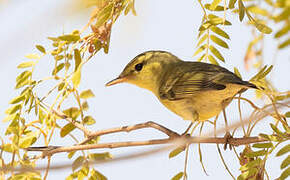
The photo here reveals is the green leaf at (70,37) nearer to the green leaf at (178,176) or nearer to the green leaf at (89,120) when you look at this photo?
the green leaf at (89,120)

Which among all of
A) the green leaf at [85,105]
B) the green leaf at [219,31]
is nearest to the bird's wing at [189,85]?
the green leaf at [219,31]

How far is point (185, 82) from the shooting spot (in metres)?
1.94

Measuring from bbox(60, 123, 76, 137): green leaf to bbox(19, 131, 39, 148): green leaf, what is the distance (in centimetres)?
9

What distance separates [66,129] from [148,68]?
39.3 inches

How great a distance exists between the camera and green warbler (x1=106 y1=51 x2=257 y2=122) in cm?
166

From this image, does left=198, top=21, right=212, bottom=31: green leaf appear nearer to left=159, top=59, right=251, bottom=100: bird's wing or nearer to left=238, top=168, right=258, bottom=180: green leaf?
left=159, top=59, right=251, bottom=100: bird's wing

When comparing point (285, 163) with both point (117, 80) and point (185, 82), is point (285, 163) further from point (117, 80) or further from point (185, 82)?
point (117, 80)

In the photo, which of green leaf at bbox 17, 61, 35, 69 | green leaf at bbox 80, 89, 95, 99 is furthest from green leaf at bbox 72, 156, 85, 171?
green leaf at bbox 17, 61, 35, 69

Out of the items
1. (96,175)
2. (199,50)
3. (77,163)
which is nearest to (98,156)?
(96,175)

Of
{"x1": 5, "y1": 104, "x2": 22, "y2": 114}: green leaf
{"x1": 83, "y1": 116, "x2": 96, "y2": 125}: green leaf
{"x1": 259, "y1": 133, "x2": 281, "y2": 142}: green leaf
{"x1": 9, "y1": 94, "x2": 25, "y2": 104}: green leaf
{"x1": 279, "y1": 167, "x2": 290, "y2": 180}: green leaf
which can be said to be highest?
{"x1": 9, "y1": 94, "x2": 25, "y2": 104}: green leaf

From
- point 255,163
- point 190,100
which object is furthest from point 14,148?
point 190,100

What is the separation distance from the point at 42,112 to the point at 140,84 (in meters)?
0.97

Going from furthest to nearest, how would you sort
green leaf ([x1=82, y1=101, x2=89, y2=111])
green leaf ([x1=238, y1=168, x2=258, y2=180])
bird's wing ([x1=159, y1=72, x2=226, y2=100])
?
bird's wing ([x1=159, y1=72, x2=226, y2=100]), green leaf ([x1=82, y1=101, x2=89, y2=111]), green leaf ([x1=238, y1=168, x2=258, y2=180])

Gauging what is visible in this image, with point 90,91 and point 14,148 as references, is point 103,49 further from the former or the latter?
point 14,148
